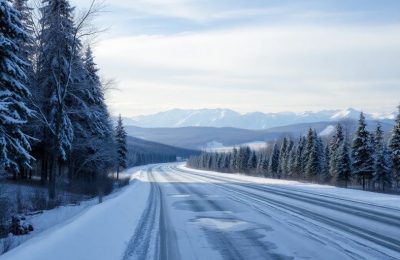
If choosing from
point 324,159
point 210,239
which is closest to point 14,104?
point 210,239

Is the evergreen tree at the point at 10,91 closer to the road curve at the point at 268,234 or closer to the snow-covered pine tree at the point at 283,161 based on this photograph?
the road curve at the point at 268,234

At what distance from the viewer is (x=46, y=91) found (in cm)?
3269

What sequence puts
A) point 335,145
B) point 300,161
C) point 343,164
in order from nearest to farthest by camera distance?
1. point 343,164
2. point 335,145
3. point 300,161

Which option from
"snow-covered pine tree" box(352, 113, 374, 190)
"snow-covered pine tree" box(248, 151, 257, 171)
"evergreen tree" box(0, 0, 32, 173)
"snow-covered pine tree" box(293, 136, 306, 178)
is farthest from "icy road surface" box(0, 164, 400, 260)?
"snow-covered pine tree" box(248, 151, 257, 171)

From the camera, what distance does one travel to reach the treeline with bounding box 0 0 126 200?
1900 cm

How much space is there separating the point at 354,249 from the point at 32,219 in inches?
506

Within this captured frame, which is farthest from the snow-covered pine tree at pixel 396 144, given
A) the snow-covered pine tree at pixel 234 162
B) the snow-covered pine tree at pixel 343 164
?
the snow-covered pine tree at pixel 234 162

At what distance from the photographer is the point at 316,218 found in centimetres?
1456

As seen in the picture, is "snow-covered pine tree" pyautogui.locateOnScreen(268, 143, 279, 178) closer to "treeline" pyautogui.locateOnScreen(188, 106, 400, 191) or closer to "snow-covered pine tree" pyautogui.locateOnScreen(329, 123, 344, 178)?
"treeline" pyautogui.locateOnScreen(188, 106, 400, 191)

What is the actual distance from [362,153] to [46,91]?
122 feet

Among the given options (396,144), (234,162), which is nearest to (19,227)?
(396,144)

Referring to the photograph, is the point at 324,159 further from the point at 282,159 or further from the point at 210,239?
the point at 210,239

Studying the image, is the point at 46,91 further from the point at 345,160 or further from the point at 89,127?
the point at 345,160

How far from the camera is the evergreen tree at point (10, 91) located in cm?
1817
